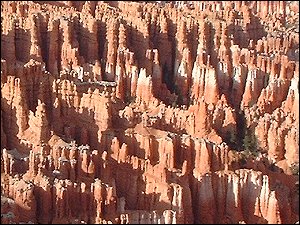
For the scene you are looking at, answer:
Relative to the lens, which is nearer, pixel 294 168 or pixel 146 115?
pixel 294 168

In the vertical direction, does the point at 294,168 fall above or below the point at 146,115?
below

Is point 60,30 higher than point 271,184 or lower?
higher

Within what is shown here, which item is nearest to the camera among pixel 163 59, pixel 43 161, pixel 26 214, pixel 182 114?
pixel 26 214

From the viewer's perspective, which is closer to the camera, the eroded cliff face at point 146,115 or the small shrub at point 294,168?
the eroded cliff face at point 146,115

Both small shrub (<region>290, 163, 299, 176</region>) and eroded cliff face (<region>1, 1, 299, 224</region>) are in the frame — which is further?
small shrub (<region>290, 163, 299, 176</region>)

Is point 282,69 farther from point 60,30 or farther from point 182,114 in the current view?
point 60,30

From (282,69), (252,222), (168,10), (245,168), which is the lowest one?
(252,222)

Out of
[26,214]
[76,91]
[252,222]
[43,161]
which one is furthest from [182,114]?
[26,214]

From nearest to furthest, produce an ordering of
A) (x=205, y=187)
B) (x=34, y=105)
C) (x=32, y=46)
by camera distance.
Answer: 1. (x=205, y=187)
2. (x=34, y=105)
3. (x=32, y=46)
